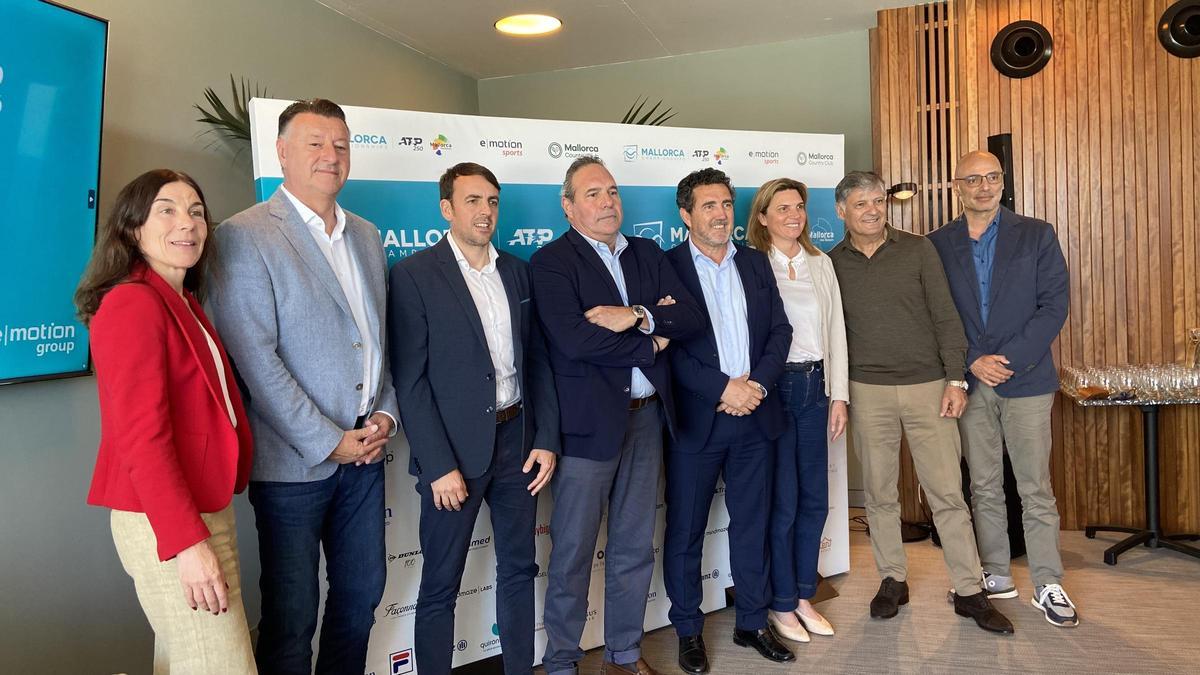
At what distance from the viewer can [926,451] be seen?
11.7ft

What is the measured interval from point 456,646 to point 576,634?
561 mm

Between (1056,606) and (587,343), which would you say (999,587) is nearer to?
(1056,606)

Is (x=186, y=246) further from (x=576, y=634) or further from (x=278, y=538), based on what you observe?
(x=576, y=634)

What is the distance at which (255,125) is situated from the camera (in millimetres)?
2875

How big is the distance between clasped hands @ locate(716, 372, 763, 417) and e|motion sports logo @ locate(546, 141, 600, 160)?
1203mm

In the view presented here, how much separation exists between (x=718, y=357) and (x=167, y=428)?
1.96m

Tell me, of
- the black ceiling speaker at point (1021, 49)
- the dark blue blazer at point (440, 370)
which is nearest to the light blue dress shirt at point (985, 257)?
the black ceiling speaker at point (1021, 49)

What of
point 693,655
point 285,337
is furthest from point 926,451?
point 285,337

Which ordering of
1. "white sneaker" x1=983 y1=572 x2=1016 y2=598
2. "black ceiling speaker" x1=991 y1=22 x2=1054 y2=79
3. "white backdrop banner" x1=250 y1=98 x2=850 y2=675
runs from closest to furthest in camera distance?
"white backdrop banner" x1=250 y1=98 x2=850 y2=675, "white sneaker" x1=983 y1=572 x2=1016 y2=598, "black ceiling speaker" x1=991 y1=22 x2=1054 y2=79

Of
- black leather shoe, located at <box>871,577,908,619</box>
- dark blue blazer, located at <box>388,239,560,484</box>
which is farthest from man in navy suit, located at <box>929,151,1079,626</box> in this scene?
Answer: dark blue blazer, located at <box>388,239,560,484</box>

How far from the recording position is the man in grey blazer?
2.21m

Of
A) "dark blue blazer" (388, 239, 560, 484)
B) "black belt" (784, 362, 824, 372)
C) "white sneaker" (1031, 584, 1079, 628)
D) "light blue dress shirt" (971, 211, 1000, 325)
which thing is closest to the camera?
"dark blue blazer" (388, 239, 560, 484)

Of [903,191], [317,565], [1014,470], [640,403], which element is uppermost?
[903,191]

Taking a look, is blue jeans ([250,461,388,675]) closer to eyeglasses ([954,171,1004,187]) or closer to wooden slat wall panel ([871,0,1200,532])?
eyeglasses ([954,171,1004,187])
